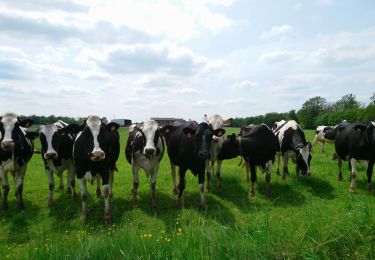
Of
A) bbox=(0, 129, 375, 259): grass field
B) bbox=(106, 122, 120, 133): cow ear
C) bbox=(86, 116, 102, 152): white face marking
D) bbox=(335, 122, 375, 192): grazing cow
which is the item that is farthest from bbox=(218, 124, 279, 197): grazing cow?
bbox=(86, 116, 102, 152): white face marking

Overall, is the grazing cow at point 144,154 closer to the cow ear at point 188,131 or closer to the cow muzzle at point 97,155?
the cow ear at point 188,131

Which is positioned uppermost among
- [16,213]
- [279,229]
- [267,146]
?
[267,146]

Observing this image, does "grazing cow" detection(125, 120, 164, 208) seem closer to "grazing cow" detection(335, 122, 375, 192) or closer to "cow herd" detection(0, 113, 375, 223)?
"cow herd" detection(0, 113, 375, 223)

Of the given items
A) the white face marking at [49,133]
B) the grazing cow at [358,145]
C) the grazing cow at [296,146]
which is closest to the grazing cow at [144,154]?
the white face marking at [49,133]

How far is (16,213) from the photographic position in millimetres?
9312

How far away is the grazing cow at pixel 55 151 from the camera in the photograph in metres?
9.84

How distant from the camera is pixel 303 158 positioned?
12.1 meters

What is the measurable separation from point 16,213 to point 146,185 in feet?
14.6

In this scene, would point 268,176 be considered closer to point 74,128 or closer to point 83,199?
point 83,199

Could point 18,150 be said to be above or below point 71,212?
above

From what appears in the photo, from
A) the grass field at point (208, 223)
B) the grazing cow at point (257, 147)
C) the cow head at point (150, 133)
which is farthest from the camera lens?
the grazing cow at point (257, 147)

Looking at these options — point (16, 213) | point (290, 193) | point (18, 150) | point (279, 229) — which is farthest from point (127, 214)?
point (290, 193)

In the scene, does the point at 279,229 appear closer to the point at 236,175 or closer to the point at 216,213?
the point at 216,213

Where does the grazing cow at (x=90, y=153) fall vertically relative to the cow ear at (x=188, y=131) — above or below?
below
